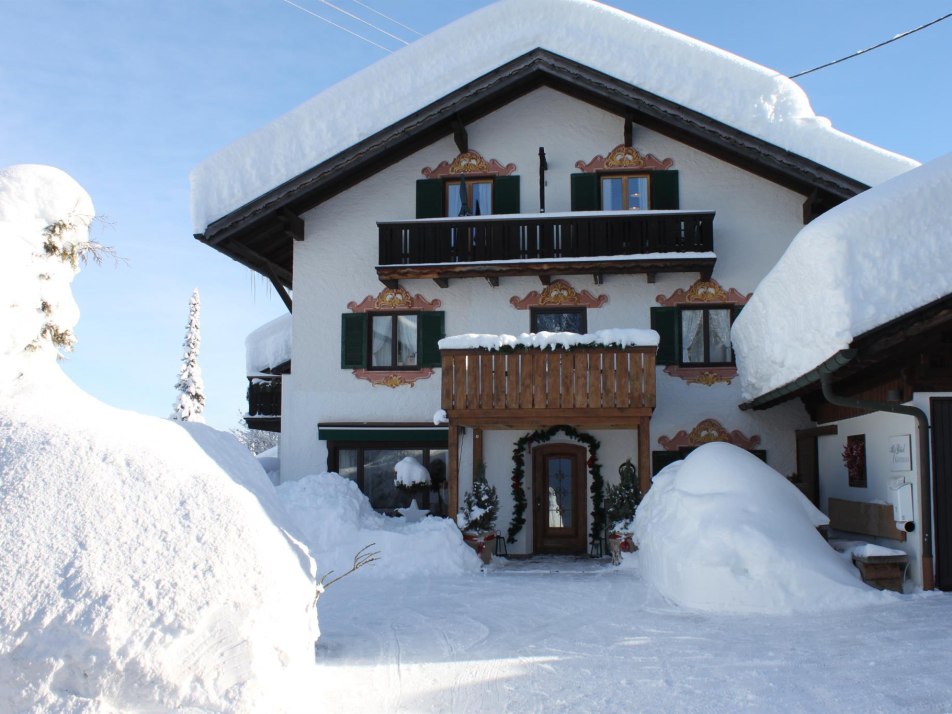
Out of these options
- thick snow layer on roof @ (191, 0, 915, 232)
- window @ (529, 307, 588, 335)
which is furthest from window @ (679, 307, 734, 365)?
thick snow layer on roof @ (191, 0, 915, 232)

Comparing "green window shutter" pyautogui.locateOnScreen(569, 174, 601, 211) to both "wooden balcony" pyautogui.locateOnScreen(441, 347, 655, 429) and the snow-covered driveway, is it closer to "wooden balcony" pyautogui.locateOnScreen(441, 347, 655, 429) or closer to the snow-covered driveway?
"wooden balcony" pyautogui.locateOnScreen(441, 347, 655, 429)

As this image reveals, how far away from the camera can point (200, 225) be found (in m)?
16.5

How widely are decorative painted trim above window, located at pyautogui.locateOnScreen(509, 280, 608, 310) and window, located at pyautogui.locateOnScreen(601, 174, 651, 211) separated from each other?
1604mm

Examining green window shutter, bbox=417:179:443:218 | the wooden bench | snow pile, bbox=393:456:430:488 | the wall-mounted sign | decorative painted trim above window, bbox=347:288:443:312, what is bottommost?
the wooden bench

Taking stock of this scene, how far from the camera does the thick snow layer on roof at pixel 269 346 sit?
1862cm

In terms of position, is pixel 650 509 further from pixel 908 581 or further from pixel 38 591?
pixel 38 591

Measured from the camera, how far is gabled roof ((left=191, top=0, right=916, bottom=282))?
1550 centimetres

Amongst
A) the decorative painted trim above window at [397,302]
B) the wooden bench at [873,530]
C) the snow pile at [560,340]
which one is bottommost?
the wooden bench at [873,530]

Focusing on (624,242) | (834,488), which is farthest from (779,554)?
(624,242)

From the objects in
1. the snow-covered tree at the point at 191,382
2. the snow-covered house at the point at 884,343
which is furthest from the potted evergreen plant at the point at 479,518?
the snow-covered tree at the point at 191,382

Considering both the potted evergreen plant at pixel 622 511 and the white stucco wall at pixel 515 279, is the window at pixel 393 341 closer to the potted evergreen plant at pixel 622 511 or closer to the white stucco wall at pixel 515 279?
the white stucco wall at pixel 515 279

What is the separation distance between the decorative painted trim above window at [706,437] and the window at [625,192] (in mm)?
4008

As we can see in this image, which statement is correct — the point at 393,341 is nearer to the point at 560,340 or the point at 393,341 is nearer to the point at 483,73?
the point at 560,340

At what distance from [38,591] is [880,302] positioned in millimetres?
8094
